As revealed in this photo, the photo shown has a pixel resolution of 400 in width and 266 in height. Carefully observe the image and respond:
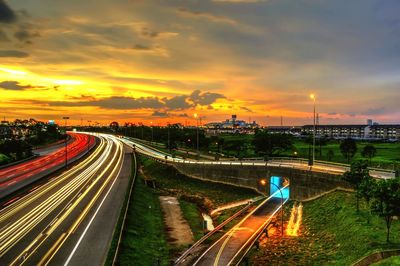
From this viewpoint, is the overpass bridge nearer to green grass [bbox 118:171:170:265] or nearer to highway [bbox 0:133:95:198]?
green grass [bbox 118:171:170:265]

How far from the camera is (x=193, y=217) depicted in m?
68.8

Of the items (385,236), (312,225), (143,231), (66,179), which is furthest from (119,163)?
(385,236)

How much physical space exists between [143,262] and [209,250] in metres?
8.77

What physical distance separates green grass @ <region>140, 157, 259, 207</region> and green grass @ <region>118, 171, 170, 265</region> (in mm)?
11710

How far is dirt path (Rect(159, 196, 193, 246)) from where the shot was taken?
55094 mm

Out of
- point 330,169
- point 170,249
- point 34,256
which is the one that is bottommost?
point 170,249

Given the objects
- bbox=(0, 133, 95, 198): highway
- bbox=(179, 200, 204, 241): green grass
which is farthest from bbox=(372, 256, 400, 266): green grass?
bbox=(0, 133, 95, 198): highway

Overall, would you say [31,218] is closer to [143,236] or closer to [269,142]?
[143,236]

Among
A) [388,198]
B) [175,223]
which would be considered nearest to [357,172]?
[388,198]

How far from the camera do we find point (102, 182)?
8656 cm

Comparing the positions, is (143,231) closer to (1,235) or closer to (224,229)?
(224,229)

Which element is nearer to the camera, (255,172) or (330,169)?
(330,169)

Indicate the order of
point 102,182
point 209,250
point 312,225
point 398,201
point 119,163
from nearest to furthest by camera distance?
point 398,201, point 209,250, point 312,225, point 102,182, point 119,163

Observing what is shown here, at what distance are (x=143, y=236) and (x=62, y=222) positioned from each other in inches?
398
